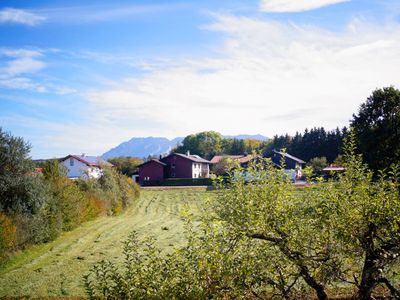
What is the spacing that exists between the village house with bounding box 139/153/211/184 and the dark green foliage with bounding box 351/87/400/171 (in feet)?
157

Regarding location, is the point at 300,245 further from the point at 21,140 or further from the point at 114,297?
the point at 21,140

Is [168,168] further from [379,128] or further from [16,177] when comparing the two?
[16,177]

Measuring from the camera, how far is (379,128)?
34625 mm

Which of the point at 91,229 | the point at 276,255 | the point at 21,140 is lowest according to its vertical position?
the point at 91,229

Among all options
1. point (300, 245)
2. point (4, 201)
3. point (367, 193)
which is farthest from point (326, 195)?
point (4, 201)

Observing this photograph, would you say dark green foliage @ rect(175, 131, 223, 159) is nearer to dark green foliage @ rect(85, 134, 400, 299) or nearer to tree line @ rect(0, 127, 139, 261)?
tree line @ rect(0, 127, 139, 261)

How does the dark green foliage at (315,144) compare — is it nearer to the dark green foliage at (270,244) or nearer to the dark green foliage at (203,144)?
the dark green foliage at (203,144)

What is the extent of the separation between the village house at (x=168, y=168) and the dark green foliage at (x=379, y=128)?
157ft

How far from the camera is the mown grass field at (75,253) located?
14.3 metres

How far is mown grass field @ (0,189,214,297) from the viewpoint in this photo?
1433 centimetres

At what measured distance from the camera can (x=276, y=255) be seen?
6879 mm

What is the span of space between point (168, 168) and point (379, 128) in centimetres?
5513

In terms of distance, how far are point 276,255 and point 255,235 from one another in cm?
56

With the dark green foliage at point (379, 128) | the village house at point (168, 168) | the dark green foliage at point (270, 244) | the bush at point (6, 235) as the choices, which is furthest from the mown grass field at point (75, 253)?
the village house at point (168, 168)
